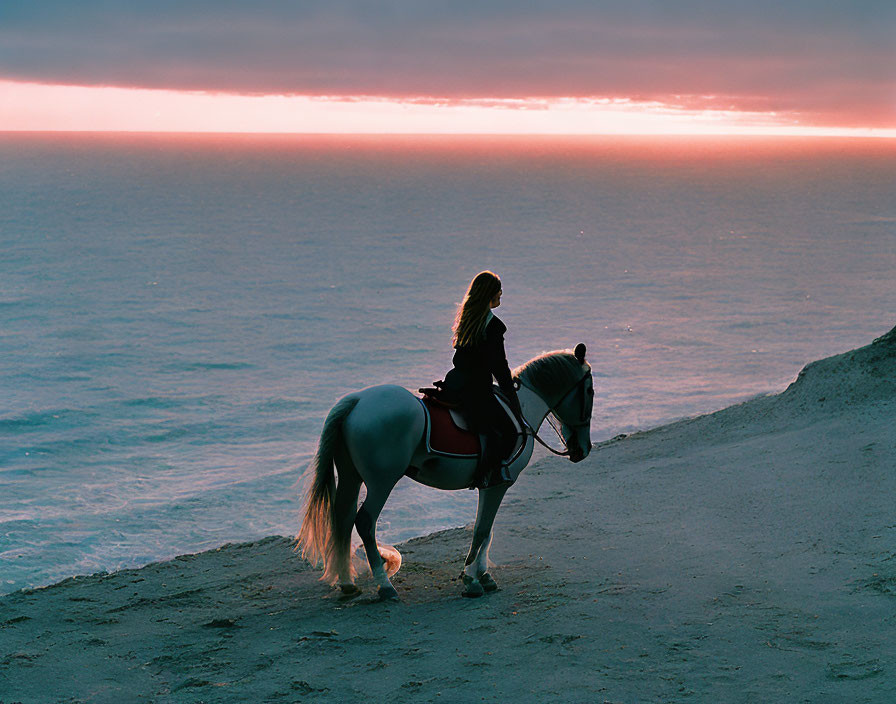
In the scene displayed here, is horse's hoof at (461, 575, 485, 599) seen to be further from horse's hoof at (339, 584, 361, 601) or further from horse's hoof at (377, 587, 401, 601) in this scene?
horse's hoof at (339, 584, 361, 601)

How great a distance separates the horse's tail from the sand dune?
0.53 metres

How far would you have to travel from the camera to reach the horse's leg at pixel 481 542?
7867 millimetres

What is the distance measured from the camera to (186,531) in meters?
16.3

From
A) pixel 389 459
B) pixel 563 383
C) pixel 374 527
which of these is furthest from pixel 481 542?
pixel 563 383

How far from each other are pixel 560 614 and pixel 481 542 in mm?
1141

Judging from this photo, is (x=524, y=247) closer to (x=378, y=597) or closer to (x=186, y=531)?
(x=186, y=531)

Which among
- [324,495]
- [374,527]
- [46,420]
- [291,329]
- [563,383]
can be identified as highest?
[563,383]

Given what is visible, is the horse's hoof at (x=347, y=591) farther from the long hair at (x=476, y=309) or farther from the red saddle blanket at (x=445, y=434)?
the long hair at (x=476, y=309)

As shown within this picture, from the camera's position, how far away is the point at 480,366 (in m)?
7.62

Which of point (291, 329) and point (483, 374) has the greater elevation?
point (483, 374)

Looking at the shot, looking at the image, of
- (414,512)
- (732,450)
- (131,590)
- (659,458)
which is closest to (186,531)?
(414,512)

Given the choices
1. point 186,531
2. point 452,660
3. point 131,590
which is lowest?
point 186,531

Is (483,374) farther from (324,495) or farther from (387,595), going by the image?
(387,595)

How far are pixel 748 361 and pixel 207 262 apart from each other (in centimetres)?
4793
